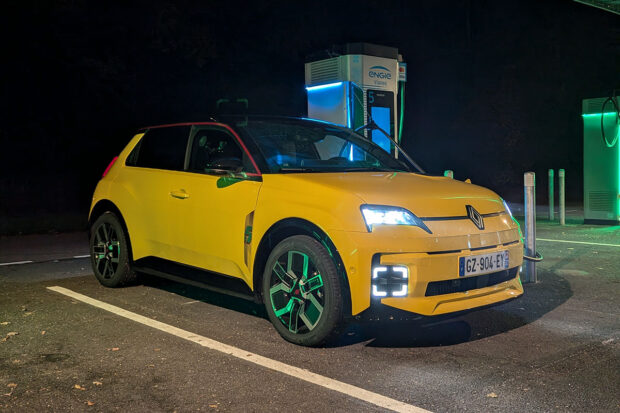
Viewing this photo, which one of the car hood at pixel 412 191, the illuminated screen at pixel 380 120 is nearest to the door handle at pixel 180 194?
the car hood at pixel 412 191

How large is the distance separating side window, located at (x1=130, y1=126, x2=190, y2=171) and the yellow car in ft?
0.05

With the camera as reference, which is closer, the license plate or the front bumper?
the front bumper

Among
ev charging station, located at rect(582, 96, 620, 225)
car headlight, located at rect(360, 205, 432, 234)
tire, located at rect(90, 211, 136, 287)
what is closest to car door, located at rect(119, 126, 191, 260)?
tire, located at rect(90, 211, 136, 287)

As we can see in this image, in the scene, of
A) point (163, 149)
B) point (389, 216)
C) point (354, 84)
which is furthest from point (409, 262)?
point (354, 84)

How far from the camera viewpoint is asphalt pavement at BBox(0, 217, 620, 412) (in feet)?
11.7

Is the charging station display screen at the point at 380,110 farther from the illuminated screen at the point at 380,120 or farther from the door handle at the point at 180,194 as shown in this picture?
the door handle at the point at 180,194

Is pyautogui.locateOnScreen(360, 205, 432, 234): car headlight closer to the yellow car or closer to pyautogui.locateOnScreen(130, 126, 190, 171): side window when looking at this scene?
the yellow car

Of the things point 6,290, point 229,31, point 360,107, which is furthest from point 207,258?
point 229,31

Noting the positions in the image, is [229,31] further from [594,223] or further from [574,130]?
[574,130]

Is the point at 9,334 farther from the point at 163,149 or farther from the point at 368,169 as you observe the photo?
the point at 368,169

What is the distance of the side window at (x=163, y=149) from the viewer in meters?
5.96

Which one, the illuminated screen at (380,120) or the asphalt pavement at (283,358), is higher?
the illuminated screen at (380,120)

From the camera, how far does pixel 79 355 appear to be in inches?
176

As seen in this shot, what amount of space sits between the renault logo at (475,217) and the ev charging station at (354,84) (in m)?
5.49
